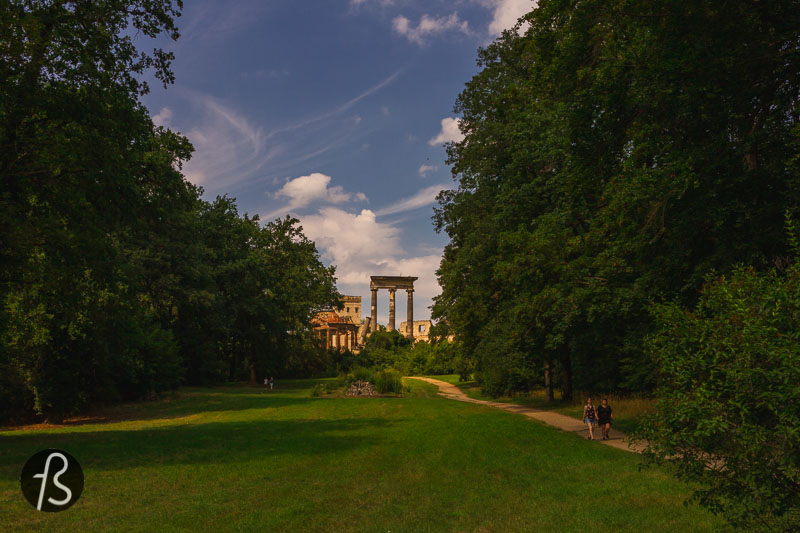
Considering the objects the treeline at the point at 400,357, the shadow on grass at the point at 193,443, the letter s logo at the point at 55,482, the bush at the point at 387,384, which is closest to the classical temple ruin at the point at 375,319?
the treeline at the point at 400,357

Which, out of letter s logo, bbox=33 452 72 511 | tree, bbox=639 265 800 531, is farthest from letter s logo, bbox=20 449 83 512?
tree, bbox=639 265 800 531

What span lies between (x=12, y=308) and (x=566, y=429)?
22498 mm

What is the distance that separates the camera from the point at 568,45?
15727mm

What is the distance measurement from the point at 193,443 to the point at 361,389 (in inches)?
851

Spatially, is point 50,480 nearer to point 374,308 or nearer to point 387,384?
point 387,384

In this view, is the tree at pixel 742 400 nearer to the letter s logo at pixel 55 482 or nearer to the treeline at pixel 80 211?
the letter s logo at pixel 55 482

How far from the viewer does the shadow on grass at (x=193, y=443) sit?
14.7m

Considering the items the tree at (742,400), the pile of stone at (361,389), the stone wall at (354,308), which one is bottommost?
the pile of stone at (361,389)

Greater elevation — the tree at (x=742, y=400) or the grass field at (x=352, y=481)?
the tree at (x=742, y=400)

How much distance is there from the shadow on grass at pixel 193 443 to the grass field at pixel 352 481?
0.17 feet

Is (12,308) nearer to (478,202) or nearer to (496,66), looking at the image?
(478,202)

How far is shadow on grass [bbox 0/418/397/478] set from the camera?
14.7 meters

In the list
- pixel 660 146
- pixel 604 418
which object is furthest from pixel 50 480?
pixel 660 146

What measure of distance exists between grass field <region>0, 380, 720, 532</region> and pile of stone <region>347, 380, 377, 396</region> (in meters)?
16.0
